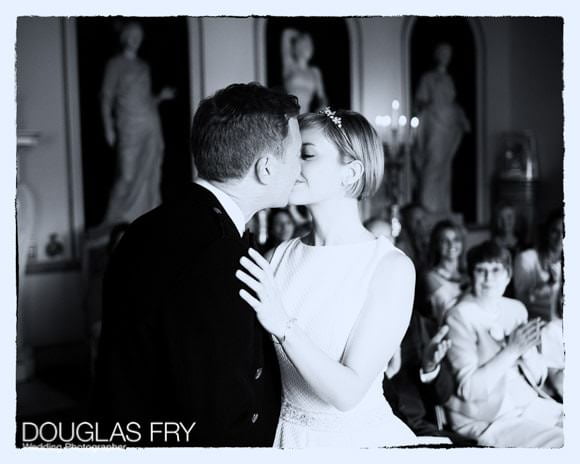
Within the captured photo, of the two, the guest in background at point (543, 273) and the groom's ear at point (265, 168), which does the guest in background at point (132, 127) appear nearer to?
the guest in background at point (543, 273)

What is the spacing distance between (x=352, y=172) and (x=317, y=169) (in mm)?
104

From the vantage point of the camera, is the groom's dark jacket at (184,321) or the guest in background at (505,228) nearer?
the groom's dark jacket at (184,321)

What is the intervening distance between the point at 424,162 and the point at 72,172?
11.9 ft

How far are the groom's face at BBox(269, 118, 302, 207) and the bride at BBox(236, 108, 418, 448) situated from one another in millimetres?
126

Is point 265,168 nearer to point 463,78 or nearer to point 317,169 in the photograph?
point 317,169

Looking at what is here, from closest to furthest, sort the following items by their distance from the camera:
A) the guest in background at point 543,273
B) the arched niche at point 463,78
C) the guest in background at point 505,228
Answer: the guest in background at point 543,273 → the guest in background at point 505,228 → the arched niche at point 463,78

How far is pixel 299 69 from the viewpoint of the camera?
711 cm

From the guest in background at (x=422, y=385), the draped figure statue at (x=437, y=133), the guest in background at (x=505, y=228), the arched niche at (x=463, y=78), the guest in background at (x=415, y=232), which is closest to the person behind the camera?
the guest in background at (x=422, y=385)

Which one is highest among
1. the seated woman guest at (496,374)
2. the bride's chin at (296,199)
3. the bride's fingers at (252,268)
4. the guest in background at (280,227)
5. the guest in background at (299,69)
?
the guest in background at (299,69)

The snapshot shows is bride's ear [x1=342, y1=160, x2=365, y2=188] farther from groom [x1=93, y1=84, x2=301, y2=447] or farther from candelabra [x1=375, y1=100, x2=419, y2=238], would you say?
candelabra [x1=375, y1=100, x2=419, y2=238]

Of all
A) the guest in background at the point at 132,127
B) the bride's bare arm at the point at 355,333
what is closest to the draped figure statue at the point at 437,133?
the guest in background at the point at 132,127

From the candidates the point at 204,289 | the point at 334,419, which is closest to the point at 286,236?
the point at 334,419

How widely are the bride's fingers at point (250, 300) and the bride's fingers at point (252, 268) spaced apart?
56 millimetres

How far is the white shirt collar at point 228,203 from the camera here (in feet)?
6.64
